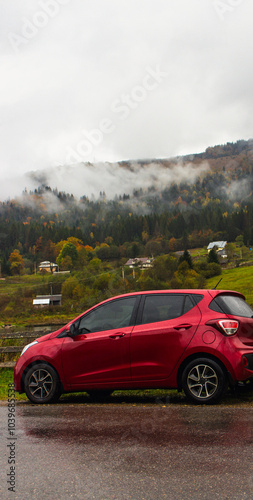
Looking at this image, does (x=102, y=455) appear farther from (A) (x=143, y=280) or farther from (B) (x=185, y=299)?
(A) (x=143, y=280)

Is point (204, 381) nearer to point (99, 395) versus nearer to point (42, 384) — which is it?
point (99, 395)

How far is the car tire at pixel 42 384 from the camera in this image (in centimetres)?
721

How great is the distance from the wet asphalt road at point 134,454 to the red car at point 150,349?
576 mm

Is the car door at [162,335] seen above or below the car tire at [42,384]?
above

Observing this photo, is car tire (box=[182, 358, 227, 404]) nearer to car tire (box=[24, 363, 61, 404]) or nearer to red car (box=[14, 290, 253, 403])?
red car (box=[14, 290, 253, 403])

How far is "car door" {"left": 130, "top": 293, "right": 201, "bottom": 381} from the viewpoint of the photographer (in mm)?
6629

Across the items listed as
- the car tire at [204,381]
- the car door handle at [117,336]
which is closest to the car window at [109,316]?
the car door handle at [117,336]

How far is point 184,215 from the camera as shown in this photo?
196750 millimetres

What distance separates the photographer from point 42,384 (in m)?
7.30

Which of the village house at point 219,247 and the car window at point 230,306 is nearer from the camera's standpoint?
the car window at point 230,306

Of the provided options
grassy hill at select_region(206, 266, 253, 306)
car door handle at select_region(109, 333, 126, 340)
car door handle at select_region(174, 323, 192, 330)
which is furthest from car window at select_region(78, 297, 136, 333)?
grassy hill at select_region(206, 266, 253, 306)

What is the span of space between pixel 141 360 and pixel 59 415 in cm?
145

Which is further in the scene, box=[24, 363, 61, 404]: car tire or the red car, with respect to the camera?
box=[24, 363, 61, 404]: car tire

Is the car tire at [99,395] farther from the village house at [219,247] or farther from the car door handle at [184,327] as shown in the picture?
the village house at [219,247]
